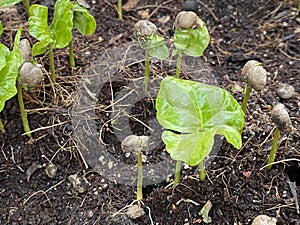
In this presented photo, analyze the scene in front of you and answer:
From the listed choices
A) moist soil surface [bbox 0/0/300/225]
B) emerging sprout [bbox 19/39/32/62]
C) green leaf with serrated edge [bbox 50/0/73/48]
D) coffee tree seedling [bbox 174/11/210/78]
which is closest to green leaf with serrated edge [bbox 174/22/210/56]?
coffee tree seedling [bbox 174/11/210/78]

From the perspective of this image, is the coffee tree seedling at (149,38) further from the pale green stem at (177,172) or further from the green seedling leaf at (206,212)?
the green seedling leaf at (206,212)

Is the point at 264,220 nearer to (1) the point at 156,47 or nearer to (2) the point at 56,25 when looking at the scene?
(1) the point at 156,47

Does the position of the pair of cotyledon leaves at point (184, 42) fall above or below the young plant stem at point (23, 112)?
above

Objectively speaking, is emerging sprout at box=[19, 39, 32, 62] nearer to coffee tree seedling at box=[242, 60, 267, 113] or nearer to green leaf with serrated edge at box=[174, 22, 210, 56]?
green leaf with serrated edge at box=[174, 22, 210, 56]

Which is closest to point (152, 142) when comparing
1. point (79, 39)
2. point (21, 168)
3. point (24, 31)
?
point (21, 168)

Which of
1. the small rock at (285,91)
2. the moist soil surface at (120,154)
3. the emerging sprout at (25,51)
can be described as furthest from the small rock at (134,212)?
the small rock at (285,91)

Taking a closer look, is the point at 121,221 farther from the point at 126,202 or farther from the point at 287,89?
the point at 287,89
